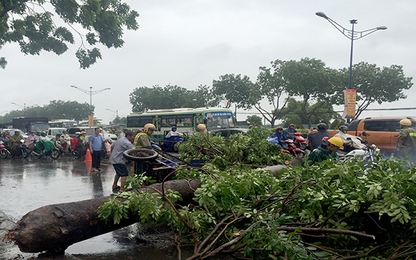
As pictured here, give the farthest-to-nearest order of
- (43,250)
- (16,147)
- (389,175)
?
(16,147) → (43,250) → (389,175)

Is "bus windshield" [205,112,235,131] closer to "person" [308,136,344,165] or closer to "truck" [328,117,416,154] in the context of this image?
"truck" [328,117,416,154]

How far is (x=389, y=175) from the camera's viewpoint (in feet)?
14.0

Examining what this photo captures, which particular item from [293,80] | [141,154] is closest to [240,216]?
[141,154]

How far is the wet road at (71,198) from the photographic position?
5.43 m

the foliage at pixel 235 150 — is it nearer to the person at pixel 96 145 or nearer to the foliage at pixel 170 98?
the person at pixel 96 145

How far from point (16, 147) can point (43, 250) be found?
18991mm

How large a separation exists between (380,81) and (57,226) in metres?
37.1

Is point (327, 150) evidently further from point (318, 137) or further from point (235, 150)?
point (318, 137)

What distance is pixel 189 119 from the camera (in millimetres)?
27188

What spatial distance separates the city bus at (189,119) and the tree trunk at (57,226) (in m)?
18.2

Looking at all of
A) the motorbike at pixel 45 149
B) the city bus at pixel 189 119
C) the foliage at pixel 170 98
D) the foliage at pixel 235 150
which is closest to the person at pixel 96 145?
the foliage at pixel 235 150

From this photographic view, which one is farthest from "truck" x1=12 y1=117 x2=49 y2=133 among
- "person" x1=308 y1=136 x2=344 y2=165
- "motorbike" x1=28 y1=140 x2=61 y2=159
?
"person" x1=308 y1=136 x2=344 y2=165

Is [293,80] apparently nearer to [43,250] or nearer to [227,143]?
[227,143]

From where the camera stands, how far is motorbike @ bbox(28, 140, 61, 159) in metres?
21.5
